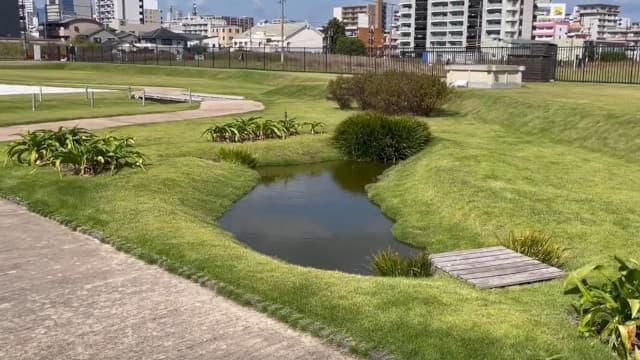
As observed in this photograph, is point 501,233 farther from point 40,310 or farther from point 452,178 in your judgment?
point 40,310

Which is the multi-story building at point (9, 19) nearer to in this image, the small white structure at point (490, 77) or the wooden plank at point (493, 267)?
the small white structure at point (490, 77)

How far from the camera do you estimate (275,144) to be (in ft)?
51.5

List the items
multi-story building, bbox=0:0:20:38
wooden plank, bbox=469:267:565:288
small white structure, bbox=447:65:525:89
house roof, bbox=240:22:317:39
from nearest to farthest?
wooden plank, bbox=469:267:565:288 < small white structure, bbox=447:65:525:89 < multi-story building, bbox=0:0:20:38 < house roof, bbox=240:22:317:39

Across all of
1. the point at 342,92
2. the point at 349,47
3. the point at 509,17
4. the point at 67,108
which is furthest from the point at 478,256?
the point at 509,17

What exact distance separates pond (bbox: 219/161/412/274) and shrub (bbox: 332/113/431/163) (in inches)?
33.1

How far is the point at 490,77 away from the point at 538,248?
18.4 m

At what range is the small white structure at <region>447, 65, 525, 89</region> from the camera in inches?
991

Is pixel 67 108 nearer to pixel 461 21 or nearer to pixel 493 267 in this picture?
pixel 493 267

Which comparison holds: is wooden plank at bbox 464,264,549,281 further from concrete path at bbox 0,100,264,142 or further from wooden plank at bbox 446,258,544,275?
concrete path at bbox 0,100,264,142

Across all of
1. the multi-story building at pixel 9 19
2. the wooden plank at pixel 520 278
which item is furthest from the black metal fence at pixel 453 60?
the multi-story building at pixel 9 19

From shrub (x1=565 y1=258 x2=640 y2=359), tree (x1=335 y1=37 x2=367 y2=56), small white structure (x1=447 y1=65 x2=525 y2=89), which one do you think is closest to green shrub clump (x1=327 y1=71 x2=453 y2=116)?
small white structure (x1=447 y1=65 x2=525 y2=89)

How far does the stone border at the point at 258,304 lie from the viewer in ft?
15.7

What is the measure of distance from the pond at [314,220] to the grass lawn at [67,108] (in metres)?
9.05

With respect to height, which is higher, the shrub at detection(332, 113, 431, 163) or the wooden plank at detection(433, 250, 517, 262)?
the shrub at detection(332, 113, 431, 163)
